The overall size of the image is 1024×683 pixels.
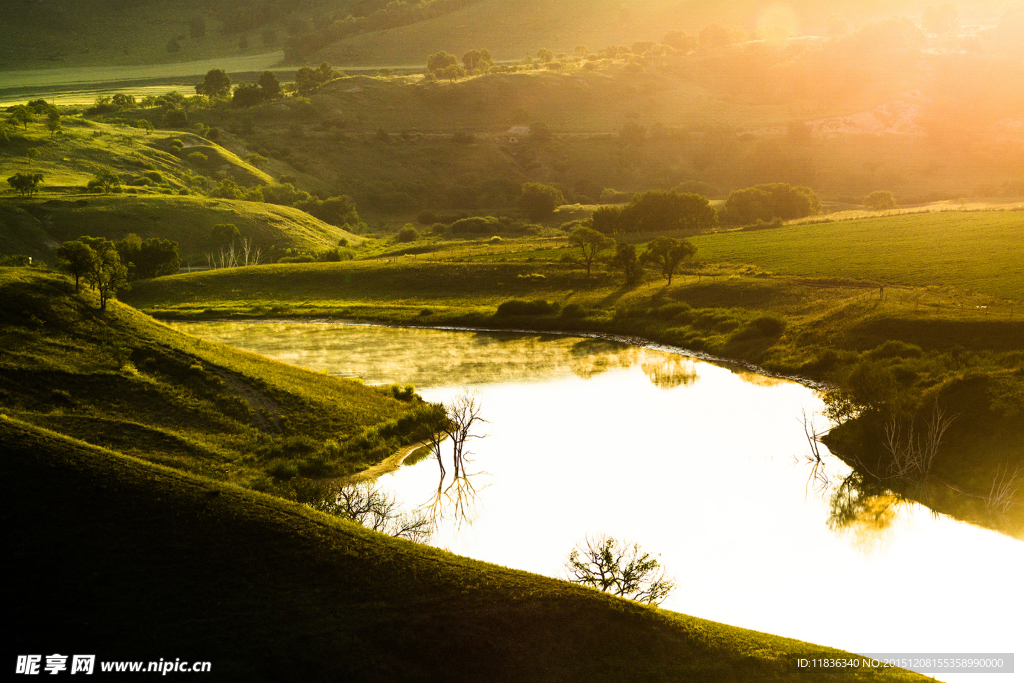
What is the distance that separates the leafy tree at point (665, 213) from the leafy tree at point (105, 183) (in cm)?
7972

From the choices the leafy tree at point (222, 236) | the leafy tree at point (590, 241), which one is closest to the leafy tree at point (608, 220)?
the leafy tree at point (590, 241)

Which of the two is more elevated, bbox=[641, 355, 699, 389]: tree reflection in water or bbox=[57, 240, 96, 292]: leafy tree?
bbox=[641, 355, 699, 389]: tree reflection in water

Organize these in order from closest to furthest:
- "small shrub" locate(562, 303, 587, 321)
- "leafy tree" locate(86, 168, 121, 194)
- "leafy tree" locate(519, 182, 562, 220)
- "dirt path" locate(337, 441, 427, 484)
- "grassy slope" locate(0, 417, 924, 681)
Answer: "grassy slope" locate(0, 417, 924, 681) < "dirt path" locate(337, 441, 427, 484) < "small shrub" locate(562, 303, 587, 321) < "leafy tree" locate(86, 168, 121, 194) < "leafy tree" locate(519, 182, 562, 220)

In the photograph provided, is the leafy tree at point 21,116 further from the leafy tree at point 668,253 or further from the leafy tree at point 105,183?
the leafy tree at point 668,253

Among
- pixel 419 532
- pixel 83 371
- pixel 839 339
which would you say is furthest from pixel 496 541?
pixel 839 339

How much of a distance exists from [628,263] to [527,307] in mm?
14187

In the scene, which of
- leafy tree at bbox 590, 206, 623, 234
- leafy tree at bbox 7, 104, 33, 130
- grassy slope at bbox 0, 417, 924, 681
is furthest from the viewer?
leafy tree at bbox 7, 104, 33, 130

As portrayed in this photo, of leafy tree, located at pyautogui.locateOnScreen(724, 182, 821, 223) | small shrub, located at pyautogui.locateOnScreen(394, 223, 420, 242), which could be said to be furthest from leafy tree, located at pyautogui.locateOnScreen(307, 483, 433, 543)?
small shrub, located at pyautogui.locateOnScreen(394, 223, 420, 242)

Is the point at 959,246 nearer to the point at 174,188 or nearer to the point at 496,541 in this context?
the point at 496,541

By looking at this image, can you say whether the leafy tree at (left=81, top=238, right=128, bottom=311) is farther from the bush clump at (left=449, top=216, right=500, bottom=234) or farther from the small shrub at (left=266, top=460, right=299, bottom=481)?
the bush clump at (left=449, top=216, right=500, bottom=234)

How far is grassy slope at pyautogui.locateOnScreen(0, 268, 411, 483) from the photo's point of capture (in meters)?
32.5

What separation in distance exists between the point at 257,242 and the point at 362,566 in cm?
11022

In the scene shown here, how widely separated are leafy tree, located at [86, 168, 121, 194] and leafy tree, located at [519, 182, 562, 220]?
7820 centimetres

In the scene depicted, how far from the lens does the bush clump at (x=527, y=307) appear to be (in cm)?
7925
